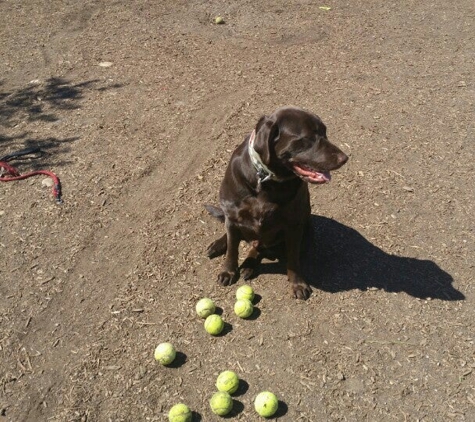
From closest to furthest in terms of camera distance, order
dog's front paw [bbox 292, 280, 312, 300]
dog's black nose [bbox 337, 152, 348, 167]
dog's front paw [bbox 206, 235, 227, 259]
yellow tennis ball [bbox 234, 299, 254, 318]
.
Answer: dog's black nose [bbox 337, 152, 348, 167] < yellow tennis ball [bbox 234, 299, 254, 318] < dog's front paw [bbox 292, 280, 312, 300] < dog's front paw [bbox 206, 235, 227, 259]

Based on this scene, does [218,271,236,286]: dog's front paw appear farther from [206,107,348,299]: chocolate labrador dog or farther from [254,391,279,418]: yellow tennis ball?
[254,391,279,418]: yellow tennis ball

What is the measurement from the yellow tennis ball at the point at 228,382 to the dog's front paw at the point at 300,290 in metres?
0.95

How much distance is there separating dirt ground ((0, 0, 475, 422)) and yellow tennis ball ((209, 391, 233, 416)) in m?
0.08

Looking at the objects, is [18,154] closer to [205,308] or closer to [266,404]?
[205,308]

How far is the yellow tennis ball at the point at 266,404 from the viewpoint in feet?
10.8

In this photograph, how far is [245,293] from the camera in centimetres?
404

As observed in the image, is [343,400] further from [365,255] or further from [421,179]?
[421,179]

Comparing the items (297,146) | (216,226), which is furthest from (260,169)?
(216,226)

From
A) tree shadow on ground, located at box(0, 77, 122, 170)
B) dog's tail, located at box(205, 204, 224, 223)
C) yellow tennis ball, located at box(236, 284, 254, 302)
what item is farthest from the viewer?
tree shadow on ground, located at box(0, 77, 122, 170)

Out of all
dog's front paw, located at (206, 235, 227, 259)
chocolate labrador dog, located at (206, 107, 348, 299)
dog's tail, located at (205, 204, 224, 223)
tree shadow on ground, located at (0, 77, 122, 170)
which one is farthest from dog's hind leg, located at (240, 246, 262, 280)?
tree shadow on ground, located at (0, 77, 122, 170)

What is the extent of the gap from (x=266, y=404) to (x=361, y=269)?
5.35 feet

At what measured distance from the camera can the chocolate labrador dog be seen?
348 centimetres

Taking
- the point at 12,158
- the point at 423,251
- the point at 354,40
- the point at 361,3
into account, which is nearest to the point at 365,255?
the point at 423,251

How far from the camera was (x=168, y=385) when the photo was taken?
11.6 feet
